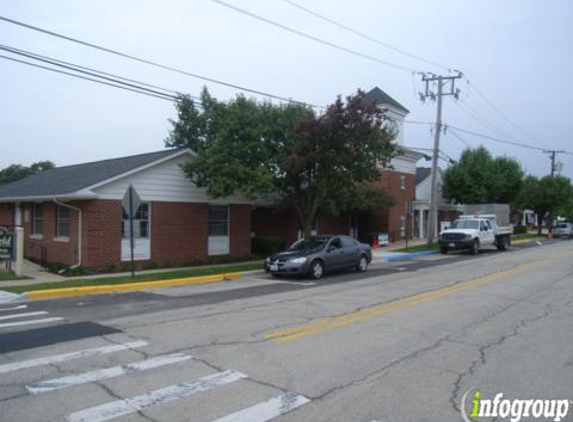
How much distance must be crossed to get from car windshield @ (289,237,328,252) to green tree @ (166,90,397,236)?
233 centimetres

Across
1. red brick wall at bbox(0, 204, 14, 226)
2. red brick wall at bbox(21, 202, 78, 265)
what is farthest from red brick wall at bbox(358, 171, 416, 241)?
red brick wall at bbox(0, 204, 14, 226)

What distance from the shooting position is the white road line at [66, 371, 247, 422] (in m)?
5.01

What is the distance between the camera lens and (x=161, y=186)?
20531 mm

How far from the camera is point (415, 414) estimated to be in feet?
16.5

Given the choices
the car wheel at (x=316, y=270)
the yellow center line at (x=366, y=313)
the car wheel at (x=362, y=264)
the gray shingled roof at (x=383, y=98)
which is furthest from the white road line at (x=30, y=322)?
the gray shingled roof at (x=383, y=98)

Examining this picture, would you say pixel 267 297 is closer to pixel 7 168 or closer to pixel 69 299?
pixel 69 299

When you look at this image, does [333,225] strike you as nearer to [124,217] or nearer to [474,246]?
[474,246]

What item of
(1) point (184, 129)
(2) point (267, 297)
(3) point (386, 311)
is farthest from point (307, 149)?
(1) point (184, 129)

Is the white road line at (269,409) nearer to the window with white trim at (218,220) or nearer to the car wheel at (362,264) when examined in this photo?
the car wheel at (362,264)

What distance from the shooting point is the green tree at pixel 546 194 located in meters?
54.0

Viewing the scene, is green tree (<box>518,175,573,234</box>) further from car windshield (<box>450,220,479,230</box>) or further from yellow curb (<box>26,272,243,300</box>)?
yellow curb (<box>26,272,243,300</box>)

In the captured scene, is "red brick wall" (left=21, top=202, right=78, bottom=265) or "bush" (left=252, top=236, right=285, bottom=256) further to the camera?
"bush" (left=252, top=236, right=285, bottom=256)

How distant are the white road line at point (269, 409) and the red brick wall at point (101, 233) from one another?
47.7 feet

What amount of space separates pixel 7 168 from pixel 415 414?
7121 cm
